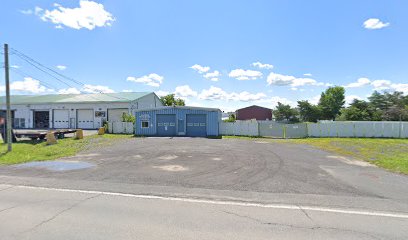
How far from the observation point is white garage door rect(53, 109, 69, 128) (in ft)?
137

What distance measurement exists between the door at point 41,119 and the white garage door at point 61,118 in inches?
91.5

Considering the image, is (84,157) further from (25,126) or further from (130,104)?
(25,126)

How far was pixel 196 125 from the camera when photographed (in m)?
29.6

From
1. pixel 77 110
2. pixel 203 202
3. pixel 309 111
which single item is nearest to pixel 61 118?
pixel 77 110

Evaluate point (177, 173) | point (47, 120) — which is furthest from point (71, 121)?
point (177, 173)

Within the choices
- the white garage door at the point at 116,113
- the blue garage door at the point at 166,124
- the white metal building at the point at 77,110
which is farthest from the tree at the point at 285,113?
the blue garage door at the point at 166,124

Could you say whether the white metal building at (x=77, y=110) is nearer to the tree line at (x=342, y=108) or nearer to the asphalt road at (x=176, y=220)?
the tree line at (x=342, y=108)

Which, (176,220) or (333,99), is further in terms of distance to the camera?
(333,99)

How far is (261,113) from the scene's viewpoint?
70.2 metres

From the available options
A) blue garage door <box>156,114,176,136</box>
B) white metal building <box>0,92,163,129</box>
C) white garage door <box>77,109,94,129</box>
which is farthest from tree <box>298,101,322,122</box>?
white garage door <box>77,109,94,129</box>

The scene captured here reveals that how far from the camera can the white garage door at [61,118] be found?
41656 millimetres

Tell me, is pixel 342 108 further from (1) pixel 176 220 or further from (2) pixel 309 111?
(1) pixel 176 220

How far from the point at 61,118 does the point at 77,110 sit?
322 cm

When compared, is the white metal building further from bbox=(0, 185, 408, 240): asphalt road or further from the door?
bbox=(0, 185, 408, 240): asphalt road
